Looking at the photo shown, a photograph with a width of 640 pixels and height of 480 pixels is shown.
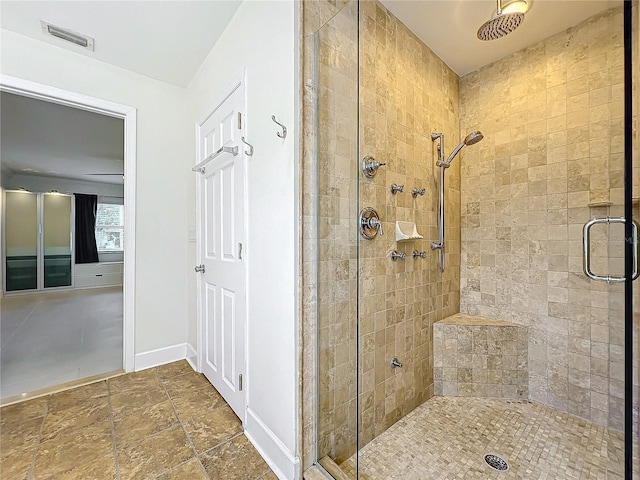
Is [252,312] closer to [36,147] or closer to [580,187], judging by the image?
[580,187]

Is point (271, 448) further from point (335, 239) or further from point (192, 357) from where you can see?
point (192, 357)

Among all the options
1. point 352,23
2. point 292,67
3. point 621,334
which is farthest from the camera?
point 352,23

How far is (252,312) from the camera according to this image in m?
1.51

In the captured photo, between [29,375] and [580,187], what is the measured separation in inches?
164

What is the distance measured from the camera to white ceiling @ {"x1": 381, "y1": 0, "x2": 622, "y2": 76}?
1.54 m

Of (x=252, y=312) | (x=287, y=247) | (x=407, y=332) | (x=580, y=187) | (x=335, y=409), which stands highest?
(x=580, y=187)

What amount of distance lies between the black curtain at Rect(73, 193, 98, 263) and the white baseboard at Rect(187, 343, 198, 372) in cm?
590

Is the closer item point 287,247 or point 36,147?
point 287,247

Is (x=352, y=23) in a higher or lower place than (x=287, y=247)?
higher

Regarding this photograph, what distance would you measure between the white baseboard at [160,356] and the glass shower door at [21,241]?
18.4 feet

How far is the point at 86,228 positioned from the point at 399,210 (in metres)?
7.79

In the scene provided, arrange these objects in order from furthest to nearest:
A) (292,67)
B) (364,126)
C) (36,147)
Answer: (36,147)
(364,126)
(292,67)

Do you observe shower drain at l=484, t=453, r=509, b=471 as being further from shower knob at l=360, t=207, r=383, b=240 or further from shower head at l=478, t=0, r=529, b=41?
shower head at l=478, t=0, r=529, b=41

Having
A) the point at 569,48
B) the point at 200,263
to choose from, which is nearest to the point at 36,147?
the point at 200,263
